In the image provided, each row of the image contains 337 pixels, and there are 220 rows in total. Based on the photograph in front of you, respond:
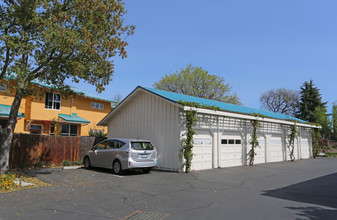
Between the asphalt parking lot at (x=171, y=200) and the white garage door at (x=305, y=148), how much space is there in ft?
49.4

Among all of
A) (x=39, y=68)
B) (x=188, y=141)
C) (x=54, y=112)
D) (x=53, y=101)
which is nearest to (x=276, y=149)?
(x=188, y=141)

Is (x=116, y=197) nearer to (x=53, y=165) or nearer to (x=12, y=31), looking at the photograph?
(x=12, y=31)

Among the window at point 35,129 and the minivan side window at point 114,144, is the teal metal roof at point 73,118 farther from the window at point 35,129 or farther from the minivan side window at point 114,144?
the minivan side window at point 114,144

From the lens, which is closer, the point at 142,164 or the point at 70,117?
the point at 142,164

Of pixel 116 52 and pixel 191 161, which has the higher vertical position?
pixel 116 52

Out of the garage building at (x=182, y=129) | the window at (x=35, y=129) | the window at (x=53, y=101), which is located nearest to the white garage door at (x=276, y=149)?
the garage building at (x=182, y=129)

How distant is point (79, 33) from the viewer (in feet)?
31.4

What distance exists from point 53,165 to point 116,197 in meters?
8.53

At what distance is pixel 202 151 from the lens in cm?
1362

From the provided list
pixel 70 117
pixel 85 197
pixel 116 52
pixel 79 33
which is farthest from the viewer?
pixel 70 117

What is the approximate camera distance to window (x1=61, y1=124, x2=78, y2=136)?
76.7ft

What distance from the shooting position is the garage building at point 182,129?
43.2 ft

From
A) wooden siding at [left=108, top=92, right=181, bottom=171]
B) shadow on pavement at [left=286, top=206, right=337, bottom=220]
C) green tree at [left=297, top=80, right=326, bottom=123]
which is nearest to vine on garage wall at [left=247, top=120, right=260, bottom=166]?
wooden siding at [left=108, top=92, right=181, bottom=171]

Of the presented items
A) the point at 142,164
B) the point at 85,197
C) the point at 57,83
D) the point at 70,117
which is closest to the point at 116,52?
the point at 57,83
